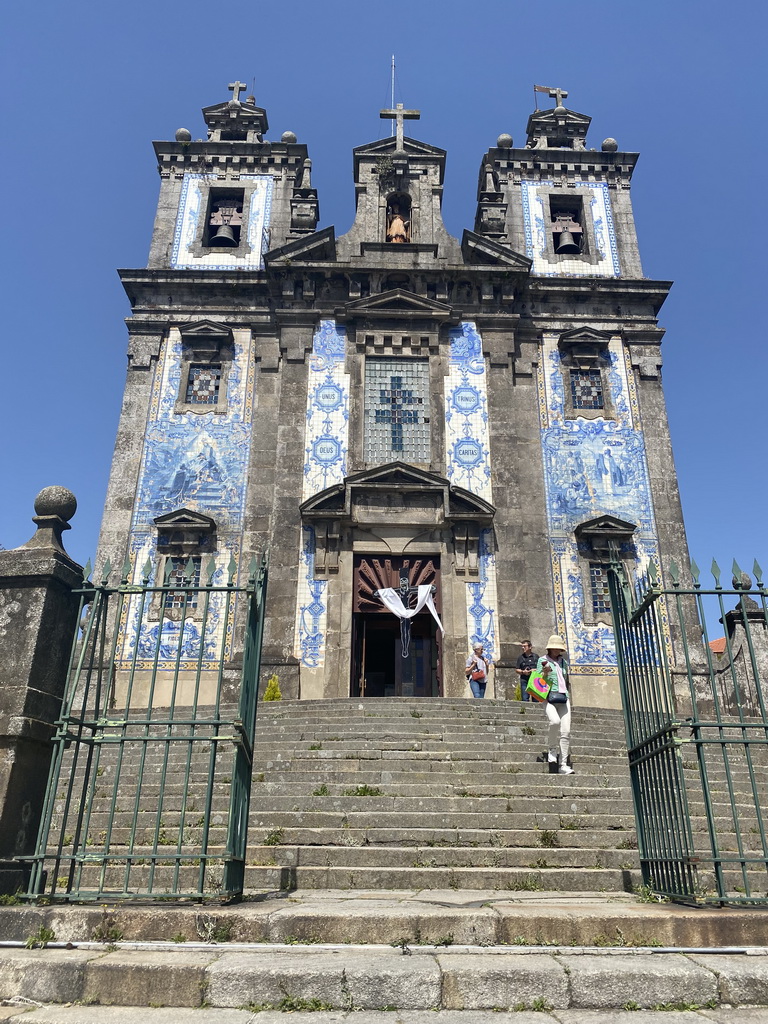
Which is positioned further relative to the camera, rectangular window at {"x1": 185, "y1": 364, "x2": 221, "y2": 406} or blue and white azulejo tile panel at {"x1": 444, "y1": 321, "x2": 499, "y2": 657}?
rectangular window at {"x1": 185, "y1": 364, "x2": 221, "y2": 406}

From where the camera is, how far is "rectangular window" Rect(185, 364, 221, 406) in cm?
1870

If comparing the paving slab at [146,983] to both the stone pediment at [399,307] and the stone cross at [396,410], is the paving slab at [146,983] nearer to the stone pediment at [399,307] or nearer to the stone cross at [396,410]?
the stone cross at [396,410]

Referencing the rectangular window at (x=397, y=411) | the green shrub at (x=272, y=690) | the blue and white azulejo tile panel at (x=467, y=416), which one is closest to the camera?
the green shrub at (x=272, y=690)

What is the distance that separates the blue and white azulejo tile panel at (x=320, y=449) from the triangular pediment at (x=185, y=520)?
2023 mm

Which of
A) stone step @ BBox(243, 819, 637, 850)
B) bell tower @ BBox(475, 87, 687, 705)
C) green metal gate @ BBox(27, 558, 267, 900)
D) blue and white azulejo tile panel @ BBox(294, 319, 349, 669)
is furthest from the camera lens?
bell tower @ BBox(475, 87, 687, 705)

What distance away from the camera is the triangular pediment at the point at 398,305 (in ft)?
62.0

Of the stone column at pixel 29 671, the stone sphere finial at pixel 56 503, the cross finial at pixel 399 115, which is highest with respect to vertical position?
the cross finial at pixel 399 115

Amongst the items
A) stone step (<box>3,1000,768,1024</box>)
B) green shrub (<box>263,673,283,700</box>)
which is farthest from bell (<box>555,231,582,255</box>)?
stone step (<box>3,1000,768,1024</box>)

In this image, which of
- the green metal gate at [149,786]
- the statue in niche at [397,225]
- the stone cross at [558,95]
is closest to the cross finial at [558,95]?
the stone cross at [558,95]

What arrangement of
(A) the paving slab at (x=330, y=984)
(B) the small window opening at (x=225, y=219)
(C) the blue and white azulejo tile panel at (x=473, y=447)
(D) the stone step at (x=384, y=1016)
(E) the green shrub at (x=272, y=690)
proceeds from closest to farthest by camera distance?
(D) the stone step at (x=384, y=1016) → (A) the paving slab at (x=330, y=984) → (E) the green shrub at (x=272, y=690) → (C) the blue and white azulejo tile panel at (x=473, y=447) → (B) the small window opening at (x=225, y=219)

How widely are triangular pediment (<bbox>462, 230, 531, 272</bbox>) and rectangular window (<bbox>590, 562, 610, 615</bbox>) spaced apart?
7.23 m

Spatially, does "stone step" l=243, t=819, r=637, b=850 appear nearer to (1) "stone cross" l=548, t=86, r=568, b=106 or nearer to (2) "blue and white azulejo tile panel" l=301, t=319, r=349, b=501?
(2) "blue and white azulejo tile panel" l=301, t=319, r=349, b=501

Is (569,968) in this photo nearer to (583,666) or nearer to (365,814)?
(365,814)

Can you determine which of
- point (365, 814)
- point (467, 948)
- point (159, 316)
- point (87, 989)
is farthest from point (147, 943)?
point (159, 316)
